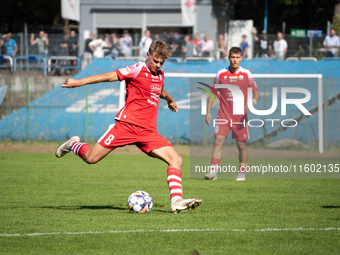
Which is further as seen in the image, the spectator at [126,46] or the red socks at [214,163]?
the spectator at [126,46]

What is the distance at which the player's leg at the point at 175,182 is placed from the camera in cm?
620

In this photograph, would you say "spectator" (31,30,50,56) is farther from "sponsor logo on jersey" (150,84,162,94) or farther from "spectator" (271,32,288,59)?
"sponsor logo on jersey" (150,84,162,94)

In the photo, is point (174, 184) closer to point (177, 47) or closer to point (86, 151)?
point (86, 151)

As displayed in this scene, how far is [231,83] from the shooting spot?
9852mm

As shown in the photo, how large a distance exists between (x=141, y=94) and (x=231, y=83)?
3.74 m

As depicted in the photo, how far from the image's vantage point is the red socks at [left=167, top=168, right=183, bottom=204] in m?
6.33

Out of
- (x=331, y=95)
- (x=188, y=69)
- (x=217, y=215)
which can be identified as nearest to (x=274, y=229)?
(x=217, y=215)

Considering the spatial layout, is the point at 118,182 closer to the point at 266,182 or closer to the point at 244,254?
the point at 266,182

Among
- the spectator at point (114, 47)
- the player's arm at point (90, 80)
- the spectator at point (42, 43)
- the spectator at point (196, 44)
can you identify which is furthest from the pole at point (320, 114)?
the spectator at point (42, 43)

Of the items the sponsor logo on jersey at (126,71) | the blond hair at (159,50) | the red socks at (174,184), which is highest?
the blond hair at (159,50)

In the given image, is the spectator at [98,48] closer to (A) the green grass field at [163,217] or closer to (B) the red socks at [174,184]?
(A) the green grass field at [163,217]

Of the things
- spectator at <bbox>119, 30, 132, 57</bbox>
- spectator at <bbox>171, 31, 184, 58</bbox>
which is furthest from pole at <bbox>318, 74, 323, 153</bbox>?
spectator at <bbox>119, 30, 132, 57</bbox>

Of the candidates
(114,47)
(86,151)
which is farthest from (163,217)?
(114,47)

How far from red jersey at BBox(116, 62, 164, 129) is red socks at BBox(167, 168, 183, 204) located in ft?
2.22
